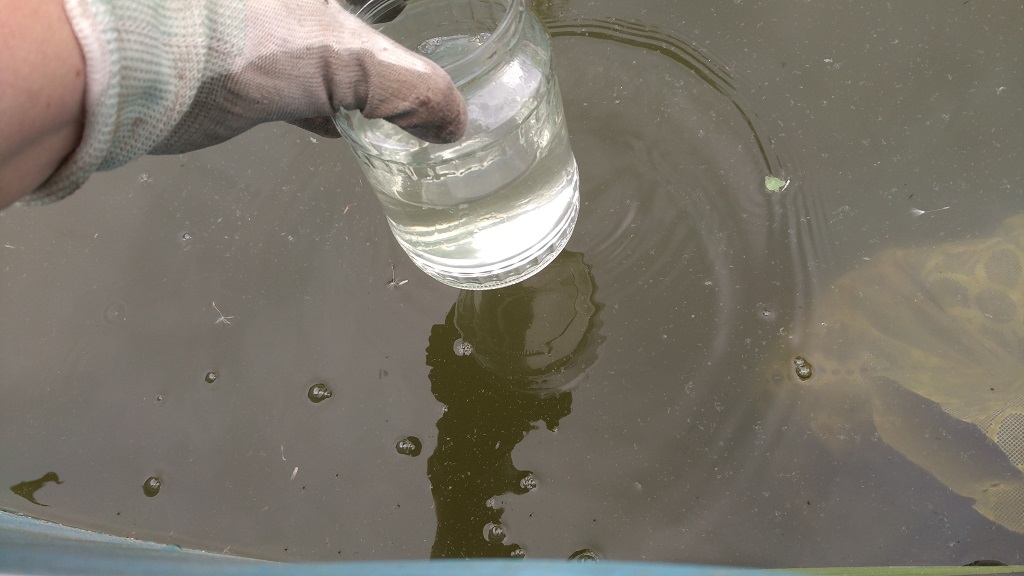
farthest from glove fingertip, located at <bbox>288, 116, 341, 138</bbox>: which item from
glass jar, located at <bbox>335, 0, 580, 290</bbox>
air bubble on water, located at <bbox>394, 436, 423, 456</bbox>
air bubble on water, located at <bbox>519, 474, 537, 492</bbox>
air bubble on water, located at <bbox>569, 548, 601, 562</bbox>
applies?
air bubble on water, located at <bbox>569, 548, 601, 562</bbox>

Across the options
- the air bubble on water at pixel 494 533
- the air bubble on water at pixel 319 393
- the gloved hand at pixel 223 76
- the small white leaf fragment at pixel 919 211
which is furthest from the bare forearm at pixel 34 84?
the small white leaf fragment at pixel 919 211

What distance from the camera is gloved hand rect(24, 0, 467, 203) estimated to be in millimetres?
740

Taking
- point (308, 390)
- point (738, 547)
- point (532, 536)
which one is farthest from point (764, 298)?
point (308, 390)

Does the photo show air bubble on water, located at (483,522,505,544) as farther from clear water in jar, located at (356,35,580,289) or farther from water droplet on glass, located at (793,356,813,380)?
water droplet on glass, located at (793,356,813,380)

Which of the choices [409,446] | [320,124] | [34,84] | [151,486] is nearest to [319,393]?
[409,446]

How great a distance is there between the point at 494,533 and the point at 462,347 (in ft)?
1.13

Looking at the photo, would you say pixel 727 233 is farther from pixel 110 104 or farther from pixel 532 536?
pixel 110 104

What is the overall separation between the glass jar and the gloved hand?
18cm

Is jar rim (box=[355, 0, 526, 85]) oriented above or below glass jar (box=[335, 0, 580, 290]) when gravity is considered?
above

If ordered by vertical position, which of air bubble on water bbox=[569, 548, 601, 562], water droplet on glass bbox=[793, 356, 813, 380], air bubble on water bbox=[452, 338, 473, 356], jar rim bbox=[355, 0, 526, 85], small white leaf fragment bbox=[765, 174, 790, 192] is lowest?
air bubble on water bbox=[569, 548, 601, 562]

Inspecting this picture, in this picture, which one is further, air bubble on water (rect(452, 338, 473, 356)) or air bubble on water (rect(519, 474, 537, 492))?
air bubble on water (rect(452, 338, 473, 356))

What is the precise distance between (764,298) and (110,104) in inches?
43.6

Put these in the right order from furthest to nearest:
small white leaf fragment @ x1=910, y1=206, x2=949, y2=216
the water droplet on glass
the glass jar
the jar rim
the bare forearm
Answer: small white leaf fragment @ x1=910, y1=206, x2=949, y2=216 → the water droplet on glass → the glass jar → the jar rim → the bare forearm

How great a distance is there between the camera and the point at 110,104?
0.74 meters
